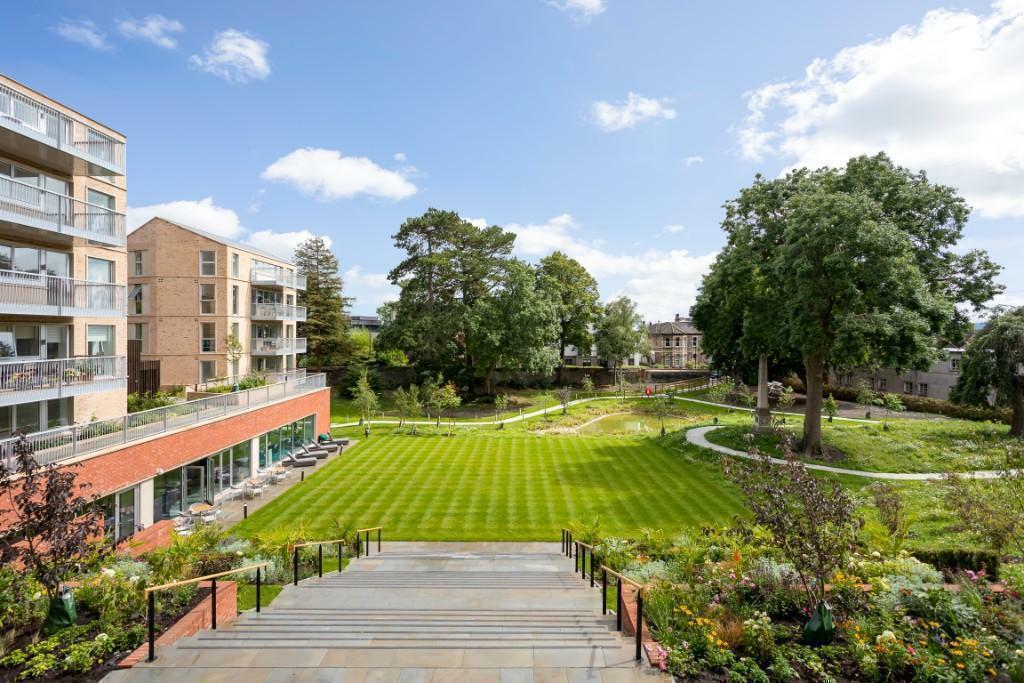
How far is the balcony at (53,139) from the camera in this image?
14.8m

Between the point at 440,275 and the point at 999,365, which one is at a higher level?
the point at 440,275

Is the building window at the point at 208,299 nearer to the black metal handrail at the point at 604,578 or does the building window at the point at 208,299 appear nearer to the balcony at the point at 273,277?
the balcony at the point at 273,277

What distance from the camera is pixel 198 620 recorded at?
8219mm

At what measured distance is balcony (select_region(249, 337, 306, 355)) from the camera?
36.5 metres

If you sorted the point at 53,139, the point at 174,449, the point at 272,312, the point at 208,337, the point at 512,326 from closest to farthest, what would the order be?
the point at 53,139, the point at 174,449, the point at 208,337, the point at 272,312, the point at 512,326

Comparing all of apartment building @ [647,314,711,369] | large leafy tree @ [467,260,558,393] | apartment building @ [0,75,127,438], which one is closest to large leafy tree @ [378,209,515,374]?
large leafy tree @ [467,260,558,393]

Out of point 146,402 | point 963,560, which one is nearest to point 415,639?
point 963,560

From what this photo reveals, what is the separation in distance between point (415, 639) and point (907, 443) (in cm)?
2907

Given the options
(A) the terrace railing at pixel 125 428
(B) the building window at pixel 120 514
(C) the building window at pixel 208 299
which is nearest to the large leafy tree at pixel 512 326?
(C) the building window at pixel 208 299

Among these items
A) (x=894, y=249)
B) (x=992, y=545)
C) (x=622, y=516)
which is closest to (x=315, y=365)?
(x=622, y=516)

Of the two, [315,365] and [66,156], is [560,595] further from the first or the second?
[315,365]

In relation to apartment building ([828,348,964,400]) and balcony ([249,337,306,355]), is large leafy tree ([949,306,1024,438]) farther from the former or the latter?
balcony ([249,337,306,355])

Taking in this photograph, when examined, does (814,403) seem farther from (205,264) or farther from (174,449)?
(205,264)

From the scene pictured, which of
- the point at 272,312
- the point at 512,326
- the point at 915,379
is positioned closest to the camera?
the point at 272,312
